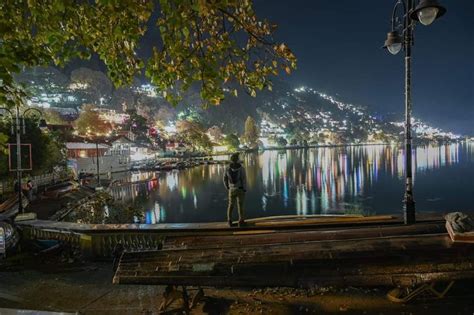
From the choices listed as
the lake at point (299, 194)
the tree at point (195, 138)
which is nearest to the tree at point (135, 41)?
the lake at point (299, 194)

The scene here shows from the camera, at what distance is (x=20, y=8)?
216 inches

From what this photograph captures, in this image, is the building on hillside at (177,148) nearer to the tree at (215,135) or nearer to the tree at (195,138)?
the tree at (195,138)

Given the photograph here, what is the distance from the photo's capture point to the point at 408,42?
903 cm

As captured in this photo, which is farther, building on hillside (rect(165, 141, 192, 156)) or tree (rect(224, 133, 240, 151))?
tree (rect(224, 133, 240, 151))

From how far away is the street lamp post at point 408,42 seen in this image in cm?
755

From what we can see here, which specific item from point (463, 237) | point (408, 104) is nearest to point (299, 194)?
point (408, 104)

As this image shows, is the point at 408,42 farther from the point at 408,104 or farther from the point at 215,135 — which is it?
the point at 215,135

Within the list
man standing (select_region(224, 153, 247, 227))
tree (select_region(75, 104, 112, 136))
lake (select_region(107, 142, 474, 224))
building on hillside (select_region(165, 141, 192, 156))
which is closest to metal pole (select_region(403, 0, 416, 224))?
man standing (select_region(224, 153, 247, 227))

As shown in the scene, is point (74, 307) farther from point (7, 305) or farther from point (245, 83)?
point (245, 83)

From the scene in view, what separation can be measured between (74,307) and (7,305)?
1416 mm

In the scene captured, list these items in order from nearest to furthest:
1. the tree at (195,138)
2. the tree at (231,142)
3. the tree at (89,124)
Result: the tree at (89,124)
the tree at (195,138)
the tree at (231,142)

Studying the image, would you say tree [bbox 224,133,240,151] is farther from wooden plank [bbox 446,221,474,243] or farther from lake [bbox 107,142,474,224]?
wooden plank [bbox 446,221,474,243]

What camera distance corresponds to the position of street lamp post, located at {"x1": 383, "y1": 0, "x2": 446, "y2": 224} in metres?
7.55

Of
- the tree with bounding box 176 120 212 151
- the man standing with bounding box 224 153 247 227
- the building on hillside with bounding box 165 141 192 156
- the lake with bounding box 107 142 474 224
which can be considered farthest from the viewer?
the tree with bounding box 176 120 212 151
